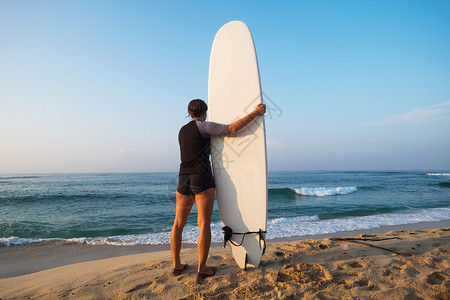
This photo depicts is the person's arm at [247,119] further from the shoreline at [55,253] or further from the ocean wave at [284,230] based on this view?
the ocean wave at [284,230]

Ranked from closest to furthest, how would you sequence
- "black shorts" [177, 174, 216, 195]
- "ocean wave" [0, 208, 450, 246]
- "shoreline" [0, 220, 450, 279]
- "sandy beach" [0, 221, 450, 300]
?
"sandy beach" [0, 221, 450, 300] < "black shorts" [177, 174, 216, 195] < "shoreline" [0, 220, 450, 279] < "ocean wave" [0, 208, 450, 246]

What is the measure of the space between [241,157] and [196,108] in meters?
0.67

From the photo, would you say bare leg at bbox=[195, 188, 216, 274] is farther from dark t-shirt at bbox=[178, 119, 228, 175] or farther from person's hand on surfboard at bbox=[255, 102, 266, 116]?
person's hand on surfboard at bbox=[255, 102, 266, 116]

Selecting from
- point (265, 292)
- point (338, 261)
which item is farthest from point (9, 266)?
point (338, 261)

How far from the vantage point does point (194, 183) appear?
2.20m

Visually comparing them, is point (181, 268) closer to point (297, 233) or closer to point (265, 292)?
point (265, 292)

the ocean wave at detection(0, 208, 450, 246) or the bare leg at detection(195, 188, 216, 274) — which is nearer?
the bare leg at detection(195, 188, 216, 274)

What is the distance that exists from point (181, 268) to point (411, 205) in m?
10.4

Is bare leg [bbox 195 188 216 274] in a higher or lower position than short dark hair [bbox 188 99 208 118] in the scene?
lower

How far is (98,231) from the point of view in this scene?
244 inches

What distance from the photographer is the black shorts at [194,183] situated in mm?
2199

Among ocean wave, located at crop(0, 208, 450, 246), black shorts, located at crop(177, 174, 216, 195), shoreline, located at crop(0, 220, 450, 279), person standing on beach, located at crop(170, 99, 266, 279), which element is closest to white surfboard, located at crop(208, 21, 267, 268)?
person standing on beach, located at crop(170, 99, 266, 279)

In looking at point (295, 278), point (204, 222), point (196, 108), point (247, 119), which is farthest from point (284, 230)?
point (196, 108)

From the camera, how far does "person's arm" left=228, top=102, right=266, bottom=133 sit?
2334 millimetres
